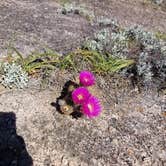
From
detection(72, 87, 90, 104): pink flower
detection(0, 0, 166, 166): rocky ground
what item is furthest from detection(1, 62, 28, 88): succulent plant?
detection(72, 87, 90, 104): pink flower

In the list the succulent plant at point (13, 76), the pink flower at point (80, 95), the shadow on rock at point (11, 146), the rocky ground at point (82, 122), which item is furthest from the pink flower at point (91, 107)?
the succulent plant at point (13, 76)

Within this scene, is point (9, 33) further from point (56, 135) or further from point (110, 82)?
point (56, 135)

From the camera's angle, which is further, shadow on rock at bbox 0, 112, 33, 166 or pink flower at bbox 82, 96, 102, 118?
pink flower at bbox 82, 96, 102, 118

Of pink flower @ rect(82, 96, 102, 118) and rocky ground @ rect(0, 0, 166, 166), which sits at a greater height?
pink flower @ rect(82, 96, 102, 118)

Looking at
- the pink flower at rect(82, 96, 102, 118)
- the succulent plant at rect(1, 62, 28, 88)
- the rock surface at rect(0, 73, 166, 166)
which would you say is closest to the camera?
the rock surface at rect(0, 73, 166, 166)

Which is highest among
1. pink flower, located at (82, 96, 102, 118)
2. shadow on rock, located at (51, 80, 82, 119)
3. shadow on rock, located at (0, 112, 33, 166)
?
pink flower, located at (82, 96, 102, 118)

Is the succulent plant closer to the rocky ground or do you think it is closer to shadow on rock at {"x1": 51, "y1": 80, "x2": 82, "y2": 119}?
the rocky ground

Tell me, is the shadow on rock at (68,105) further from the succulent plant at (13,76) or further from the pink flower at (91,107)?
the succulent plant at (13,76)

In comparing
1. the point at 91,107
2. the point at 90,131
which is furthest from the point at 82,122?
the point at 91,107

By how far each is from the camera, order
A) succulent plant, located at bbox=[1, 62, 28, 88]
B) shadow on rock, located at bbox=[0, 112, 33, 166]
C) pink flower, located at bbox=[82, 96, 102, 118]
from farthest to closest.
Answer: succulent plant, located at bbox=[1, 62, 28, 88] → pink flower, located at bbox=[82, 96, 102, 118] → shadow on rock, located at bbox=[0, 112, 33, 166]
